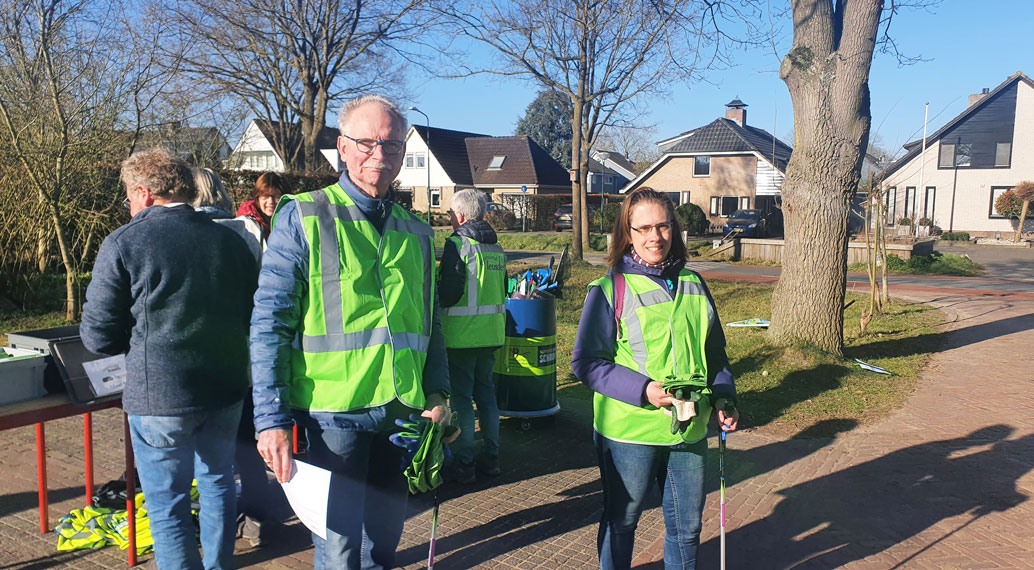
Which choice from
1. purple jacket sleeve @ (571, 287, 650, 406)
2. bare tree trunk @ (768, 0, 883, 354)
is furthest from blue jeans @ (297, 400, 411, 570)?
bare tree trunk @ (768, 0, 883, 354)

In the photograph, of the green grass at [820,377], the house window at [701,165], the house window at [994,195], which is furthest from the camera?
the house window at [701,165]

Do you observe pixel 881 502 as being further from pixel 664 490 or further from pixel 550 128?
pixel 550 128

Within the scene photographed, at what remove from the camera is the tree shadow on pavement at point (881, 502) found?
13.5 ft

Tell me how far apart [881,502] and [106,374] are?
4.59 m

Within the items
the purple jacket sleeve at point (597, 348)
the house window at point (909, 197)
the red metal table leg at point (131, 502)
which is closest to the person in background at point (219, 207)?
the red metal table leg at point (131, 502)

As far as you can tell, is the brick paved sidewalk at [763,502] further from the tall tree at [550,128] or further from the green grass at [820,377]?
the tall tree at [550,128]

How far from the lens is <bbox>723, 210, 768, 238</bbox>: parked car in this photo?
34.8 m

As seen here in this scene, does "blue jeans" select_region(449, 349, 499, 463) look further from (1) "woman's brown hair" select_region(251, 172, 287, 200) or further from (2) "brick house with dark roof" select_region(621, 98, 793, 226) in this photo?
(2) "brick house with dark roof" select_region(621, 98, 793, 226)

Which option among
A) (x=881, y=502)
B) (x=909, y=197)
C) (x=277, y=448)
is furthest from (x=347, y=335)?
(x=909, y=197)


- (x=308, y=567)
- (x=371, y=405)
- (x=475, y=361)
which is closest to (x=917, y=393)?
(x=475, y=361)

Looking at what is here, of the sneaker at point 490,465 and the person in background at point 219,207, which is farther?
the sneaker at point 490,465

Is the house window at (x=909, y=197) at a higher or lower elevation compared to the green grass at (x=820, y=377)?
higher

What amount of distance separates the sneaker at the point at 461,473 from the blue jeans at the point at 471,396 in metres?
0.04

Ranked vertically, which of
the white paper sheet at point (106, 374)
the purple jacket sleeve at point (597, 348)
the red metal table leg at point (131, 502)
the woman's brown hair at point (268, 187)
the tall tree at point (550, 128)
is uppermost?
the tall tree at point (550, 128)
